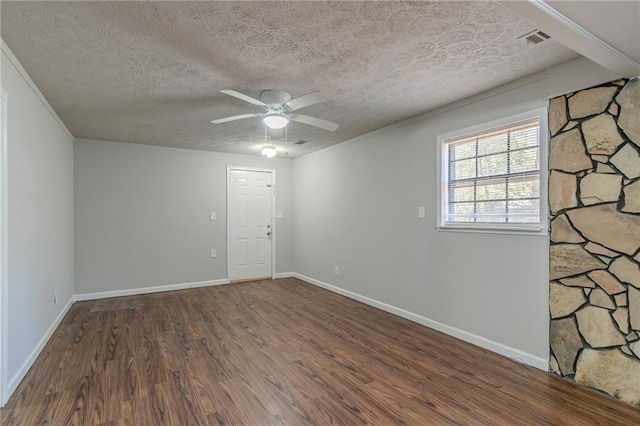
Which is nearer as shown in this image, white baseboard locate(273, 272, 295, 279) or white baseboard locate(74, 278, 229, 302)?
white baseboard locate(74, 278, 229, 302)

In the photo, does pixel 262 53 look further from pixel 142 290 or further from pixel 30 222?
pixel 142 290

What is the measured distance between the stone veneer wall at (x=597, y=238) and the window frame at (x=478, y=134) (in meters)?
0.07

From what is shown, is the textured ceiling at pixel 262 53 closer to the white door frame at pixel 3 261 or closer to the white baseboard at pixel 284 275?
the white door frame at pixel 3 261

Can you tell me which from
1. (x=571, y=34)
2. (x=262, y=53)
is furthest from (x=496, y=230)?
(x=262, y=53)

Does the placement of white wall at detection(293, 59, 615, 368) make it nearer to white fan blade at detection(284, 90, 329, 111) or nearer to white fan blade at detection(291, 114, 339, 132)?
white fan blade at detection(291, 114, 339, 132)

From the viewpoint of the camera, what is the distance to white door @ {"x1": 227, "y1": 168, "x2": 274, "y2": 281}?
5.98 metres

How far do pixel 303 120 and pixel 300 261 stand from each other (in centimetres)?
375

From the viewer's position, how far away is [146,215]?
208 inches

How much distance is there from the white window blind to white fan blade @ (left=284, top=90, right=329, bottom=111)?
1.65 meters

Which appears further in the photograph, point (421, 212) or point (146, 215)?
point (146, 215)

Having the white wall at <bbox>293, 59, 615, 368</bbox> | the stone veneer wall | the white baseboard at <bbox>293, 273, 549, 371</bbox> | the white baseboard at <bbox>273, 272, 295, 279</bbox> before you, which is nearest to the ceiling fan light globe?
the white wall at <bbox>293, 59, 615, 368</bbox>

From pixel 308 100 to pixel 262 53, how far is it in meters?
0.50

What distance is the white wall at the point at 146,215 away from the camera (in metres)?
4.88

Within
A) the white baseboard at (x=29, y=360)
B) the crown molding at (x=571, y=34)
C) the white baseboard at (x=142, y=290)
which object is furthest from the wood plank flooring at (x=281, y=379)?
the crown molding at (x=571, y=34)
